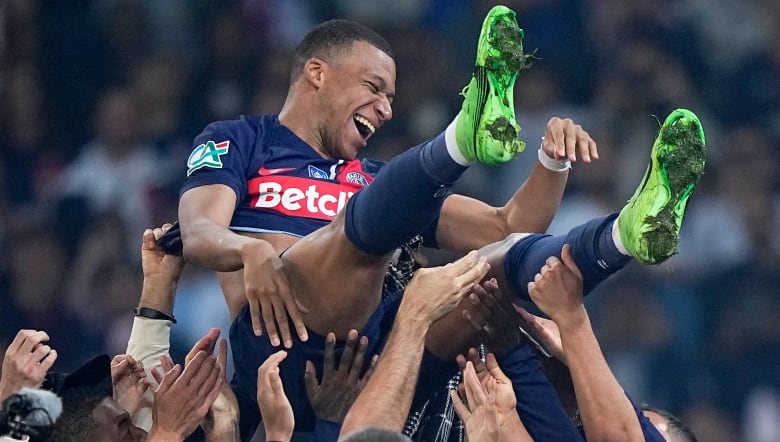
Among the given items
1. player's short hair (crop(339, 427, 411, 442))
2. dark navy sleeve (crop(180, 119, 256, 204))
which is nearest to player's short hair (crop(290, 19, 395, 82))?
dark navy sleeve (crop(180, 119, 256, 204))

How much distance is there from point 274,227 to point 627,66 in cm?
263

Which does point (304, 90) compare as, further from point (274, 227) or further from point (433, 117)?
Answer: point (433, 117)

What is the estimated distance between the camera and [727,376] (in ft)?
16.1

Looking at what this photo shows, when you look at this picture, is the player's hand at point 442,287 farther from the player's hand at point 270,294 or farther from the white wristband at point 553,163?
the white wristband at point 553,163

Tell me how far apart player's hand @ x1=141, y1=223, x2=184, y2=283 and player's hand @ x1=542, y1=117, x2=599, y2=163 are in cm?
110

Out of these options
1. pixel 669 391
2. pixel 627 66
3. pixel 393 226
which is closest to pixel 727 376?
pixel 669 391

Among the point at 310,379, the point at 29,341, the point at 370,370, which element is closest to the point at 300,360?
the point at 310,379

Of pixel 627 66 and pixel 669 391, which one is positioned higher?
pixel 627 66

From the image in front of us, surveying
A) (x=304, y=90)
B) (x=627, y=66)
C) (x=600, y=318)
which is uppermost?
(x=627, y=66)

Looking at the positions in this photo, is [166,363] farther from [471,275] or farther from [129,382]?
[471,275]

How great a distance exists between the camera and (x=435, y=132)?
5.41 metres

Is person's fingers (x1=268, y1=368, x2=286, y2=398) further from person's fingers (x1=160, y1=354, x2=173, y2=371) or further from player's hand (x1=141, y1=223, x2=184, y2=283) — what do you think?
player's hand (x1=141, y1=223, x2=184, y2=283)

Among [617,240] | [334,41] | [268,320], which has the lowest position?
[268,320]

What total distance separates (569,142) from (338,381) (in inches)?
29.9
